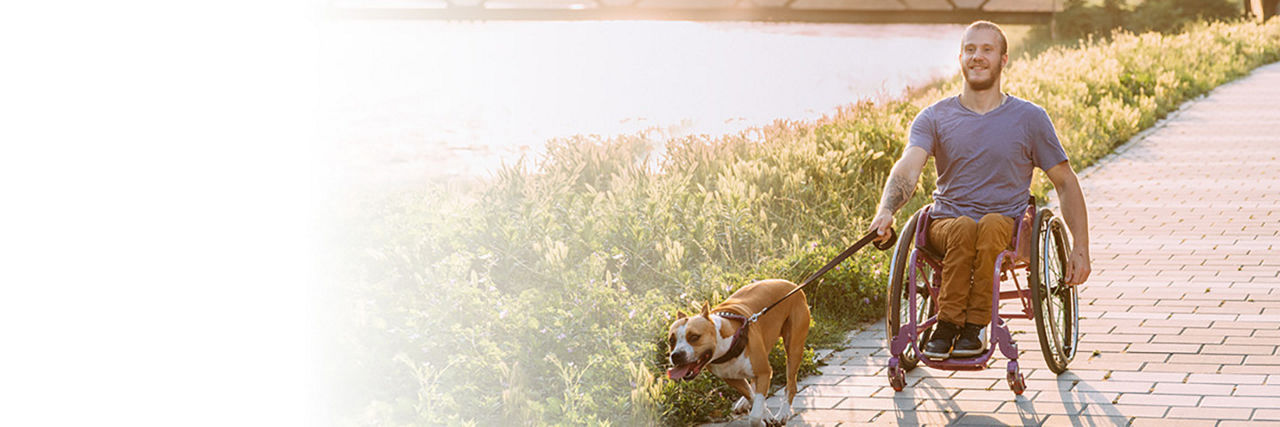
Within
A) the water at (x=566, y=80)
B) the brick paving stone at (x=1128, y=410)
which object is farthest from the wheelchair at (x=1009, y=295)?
the water at (x=566, y=80)

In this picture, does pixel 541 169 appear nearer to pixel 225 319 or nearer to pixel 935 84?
pixel 225 319

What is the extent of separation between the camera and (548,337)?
261 inches

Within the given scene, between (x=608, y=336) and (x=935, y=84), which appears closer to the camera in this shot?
(x=608, y=336)

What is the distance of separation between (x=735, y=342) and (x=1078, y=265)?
5.68ft

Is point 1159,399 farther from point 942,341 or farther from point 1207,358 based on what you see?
point 942,341

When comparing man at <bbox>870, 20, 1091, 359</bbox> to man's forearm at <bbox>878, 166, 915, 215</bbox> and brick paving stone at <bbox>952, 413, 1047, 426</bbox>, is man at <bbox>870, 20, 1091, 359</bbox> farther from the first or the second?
brick paving stone at <bbox>952, 413, 1047, 426</bbox>

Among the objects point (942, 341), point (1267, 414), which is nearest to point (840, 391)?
point (942, 341)

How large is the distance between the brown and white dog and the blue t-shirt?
86 cm

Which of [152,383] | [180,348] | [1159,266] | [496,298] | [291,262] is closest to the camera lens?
[152,383]

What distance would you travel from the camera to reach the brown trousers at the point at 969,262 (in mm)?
5695

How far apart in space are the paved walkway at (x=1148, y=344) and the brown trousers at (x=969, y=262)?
48 centimetres

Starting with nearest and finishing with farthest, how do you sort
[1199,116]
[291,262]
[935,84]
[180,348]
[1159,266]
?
[180,348], [291,262], [1159,266], [1199,116], [935,84]

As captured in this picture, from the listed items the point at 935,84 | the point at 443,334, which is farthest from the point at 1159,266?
the point at 935,84

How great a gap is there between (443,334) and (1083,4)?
32824 millimetres
